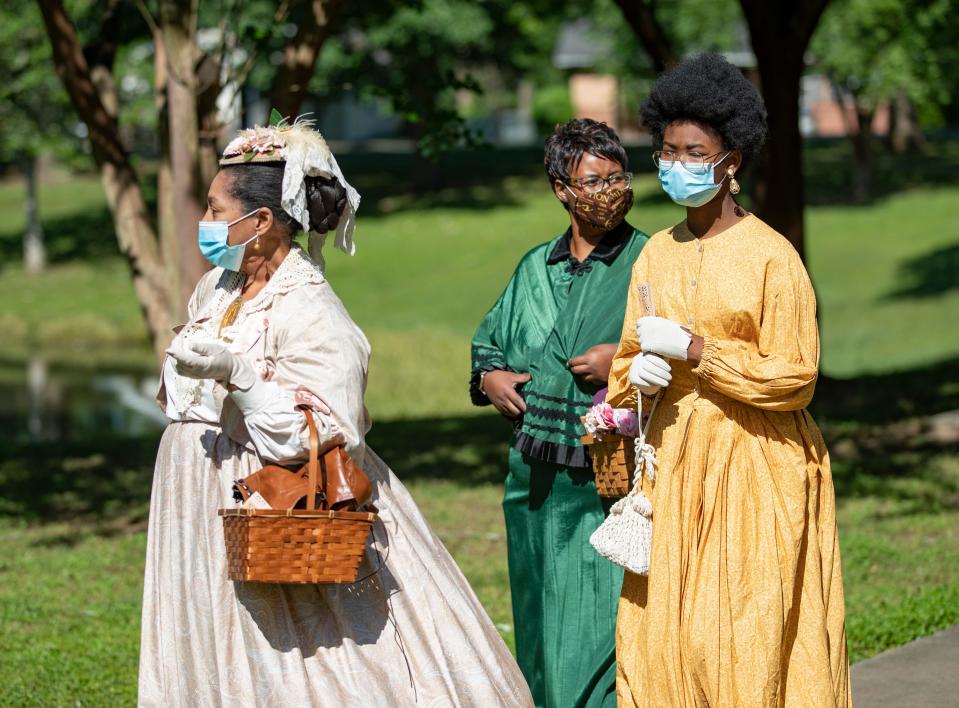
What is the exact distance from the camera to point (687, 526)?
4059mm

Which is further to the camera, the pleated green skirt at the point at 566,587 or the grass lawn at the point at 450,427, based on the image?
the grass lawn at the point at 450,427

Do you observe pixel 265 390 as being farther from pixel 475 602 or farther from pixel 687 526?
pixel 687 526

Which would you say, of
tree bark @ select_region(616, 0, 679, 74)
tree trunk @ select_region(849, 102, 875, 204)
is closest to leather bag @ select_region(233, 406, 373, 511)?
tree bark @ select_region(616, 0, 679, 74)

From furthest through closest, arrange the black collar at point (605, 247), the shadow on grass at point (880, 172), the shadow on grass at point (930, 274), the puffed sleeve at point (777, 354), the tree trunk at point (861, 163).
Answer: the shadow on grass at point (880, 172)
the tree trunk at point (861, 163)
the shadow on grass at point (930, 274)
the black collar at point (605, 247)
the puffed sleeve at point (777, 354)

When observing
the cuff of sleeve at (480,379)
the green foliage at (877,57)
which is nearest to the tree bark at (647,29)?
the cuff of sleeve at (480,379)

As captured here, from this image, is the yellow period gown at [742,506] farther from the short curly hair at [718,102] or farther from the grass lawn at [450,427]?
the grass lawn at [450,427]

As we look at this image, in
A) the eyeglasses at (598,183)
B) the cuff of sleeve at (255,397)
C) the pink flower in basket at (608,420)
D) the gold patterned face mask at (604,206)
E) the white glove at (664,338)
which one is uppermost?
the eyeglasses at (598,183)

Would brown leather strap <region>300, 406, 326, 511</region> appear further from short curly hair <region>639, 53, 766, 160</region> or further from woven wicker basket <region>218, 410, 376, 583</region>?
short curly hair <region>639, 53, 766, 160</region>

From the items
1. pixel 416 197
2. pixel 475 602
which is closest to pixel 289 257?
pixel 475 602

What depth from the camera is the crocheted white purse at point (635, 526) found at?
4.13 m

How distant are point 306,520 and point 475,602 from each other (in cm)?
82

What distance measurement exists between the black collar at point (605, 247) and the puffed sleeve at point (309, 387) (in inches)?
43.7

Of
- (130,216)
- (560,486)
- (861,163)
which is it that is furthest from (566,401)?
(861,163)

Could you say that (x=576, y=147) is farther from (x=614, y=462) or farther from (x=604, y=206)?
(x=614, y=462)
